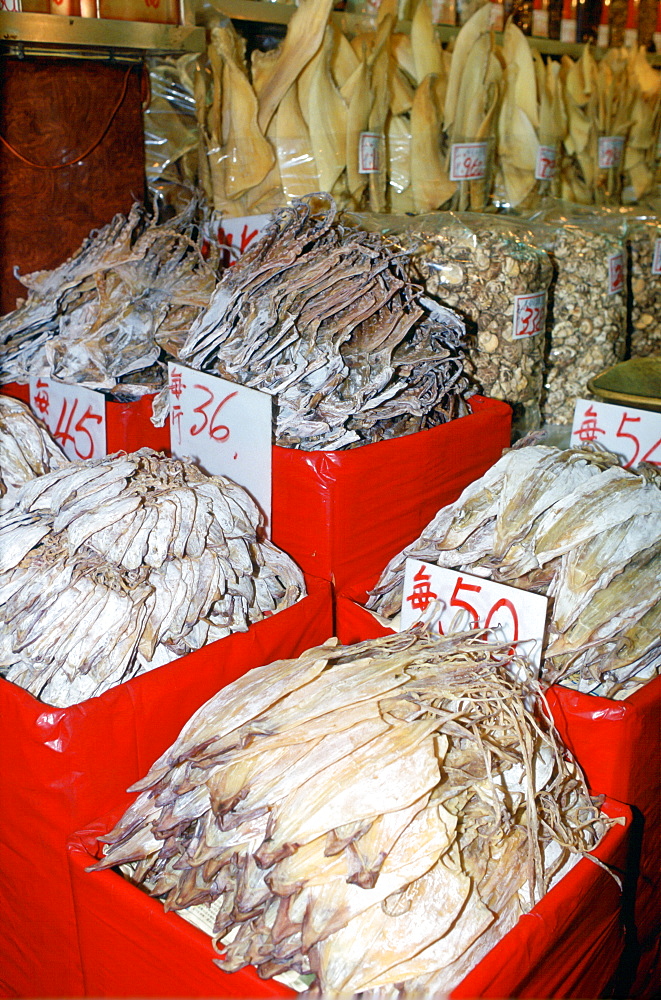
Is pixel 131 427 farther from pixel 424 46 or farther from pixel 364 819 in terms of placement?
pixel 424 46

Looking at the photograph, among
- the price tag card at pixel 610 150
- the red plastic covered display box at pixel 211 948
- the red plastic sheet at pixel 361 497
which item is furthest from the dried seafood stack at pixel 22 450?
the price tag card at pixel 610 150

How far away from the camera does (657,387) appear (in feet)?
4.57

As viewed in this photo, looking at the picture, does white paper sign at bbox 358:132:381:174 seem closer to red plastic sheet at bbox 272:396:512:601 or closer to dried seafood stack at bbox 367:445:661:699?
red plastic sheet at bbox 272:396:512:601

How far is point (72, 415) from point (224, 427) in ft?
1.08

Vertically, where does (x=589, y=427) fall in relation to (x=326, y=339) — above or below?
below

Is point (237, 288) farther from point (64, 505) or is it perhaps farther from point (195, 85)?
point (195, 85)

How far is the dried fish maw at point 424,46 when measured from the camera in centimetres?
193

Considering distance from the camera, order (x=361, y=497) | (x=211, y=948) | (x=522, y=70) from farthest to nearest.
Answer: (x=522, y=70), (x=361, y=497), (x=211, y=948)

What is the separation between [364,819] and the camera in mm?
695

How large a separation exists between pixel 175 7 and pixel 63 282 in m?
0.68

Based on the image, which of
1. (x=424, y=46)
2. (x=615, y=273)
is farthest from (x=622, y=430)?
(x=424, y=46)

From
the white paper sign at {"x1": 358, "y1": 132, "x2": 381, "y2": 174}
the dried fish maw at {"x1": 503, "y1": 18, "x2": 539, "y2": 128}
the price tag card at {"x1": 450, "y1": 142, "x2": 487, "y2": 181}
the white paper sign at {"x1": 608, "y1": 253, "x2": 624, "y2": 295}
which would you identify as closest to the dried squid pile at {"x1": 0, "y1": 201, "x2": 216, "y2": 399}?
the white paper sign at {"x1": 358, "y1": 132, "x2": 381, "y2": 174}

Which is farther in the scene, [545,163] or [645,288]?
[545,163]

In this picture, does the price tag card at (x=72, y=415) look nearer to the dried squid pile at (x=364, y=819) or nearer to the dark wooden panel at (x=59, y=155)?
the dark wooden panel at (x=59, y=155)
